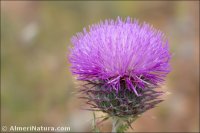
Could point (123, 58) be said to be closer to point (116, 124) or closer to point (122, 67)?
point (122, 67)

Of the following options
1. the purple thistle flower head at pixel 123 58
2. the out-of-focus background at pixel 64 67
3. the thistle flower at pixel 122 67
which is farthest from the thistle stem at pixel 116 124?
the out-of-focus background at pixel 64 67

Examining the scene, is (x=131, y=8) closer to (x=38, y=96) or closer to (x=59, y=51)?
(x=59, y=51)

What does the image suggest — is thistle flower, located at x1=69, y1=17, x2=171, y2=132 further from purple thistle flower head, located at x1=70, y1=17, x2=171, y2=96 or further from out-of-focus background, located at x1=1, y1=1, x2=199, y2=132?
out-of-focus background, located at x1=1, y1=1, x2=199, y2=132

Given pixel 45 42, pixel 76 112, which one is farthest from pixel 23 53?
pixel 76 112

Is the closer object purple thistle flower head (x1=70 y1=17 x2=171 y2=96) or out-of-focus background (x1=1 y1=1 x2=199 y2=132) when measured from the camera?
purple thistle flower head (x1=70 y1=17 x2=171 y2=96)

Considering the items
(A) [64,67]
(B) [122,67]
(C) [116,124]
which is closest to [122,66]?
(B) [122,67]

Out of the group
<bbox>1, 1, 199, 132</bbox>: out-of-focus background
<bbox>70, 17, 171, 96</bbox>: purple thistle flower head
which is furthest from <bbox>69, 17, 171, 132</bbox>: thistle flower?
<bbox>1, 1, 199, 132</bbox>: out-of-focus background

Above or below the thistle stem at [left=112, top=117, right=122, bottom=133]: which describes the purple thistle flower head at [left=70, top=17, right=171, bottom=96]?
above
